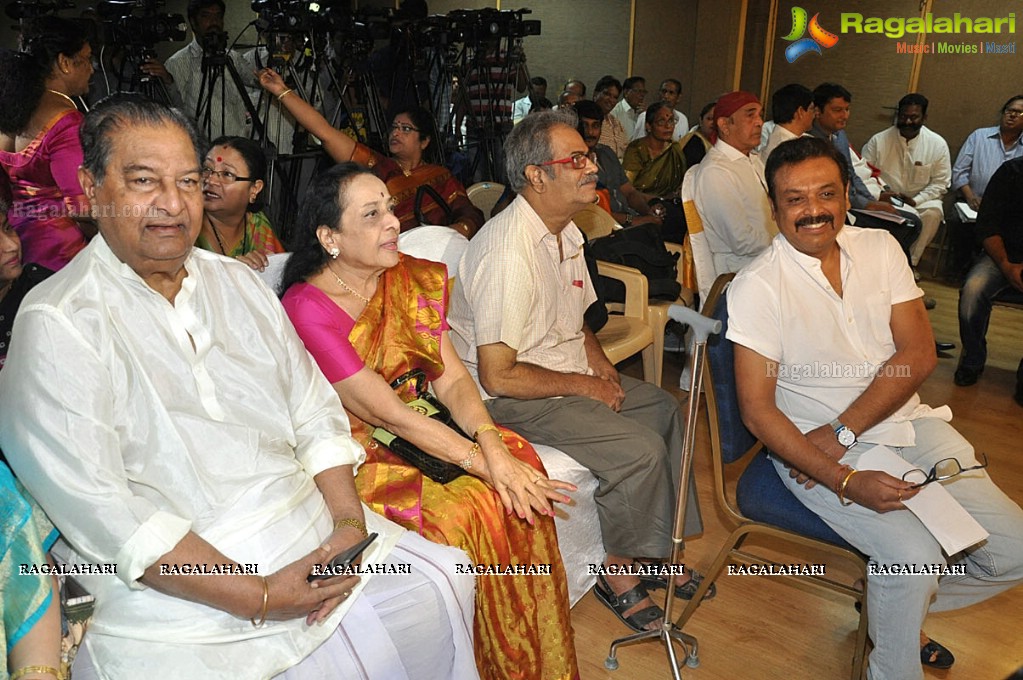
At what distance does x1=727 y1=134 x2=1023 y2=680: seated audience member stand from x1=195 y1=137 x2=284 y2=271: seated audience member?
1353mm

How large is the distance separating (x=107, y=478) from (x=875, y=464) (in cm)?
148

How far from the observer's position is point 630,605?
2.14m

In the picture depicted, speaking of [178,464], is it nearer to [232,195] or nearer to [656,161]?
[232,195]

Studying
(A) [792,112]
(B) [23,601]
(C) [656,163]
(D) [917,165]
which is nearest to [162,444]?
(B) [23,601]

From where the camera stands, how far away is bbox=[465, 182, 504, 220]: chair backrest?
12.8 ft

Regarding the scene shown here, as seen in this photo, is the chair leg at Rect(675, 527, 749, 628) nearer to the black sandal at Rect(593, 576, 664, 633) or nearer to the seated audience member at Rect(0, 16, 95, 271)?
the black sandal at Rect(593, 576, 664, 633)

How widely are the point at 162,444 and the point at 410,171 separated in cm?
234

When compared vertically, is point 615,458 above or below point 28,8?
below

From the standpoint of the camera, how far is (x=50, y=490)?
1226 mm

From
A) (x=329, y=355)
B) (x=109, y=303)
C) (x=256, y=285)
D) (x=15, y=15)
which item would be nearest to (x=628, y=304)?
(x=329, y=355)

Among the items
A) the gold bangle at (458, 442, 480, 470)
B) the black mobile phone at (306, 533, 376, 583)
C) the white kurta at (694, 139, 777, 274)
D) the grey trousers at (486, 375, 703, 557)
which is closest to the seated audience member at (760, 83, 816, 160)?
the white kurta at (694, 139, 777, 274)

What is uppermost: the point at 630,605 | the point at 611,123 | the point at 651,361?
the point at 611,123

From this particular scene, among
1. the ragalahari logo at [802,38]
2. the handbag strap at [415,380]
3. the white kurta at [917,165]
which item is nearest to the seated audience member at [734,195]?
the handbag strap at [415,380]

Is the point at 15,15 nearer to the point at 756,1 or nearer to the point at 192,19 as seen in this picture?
the point at 192,19
